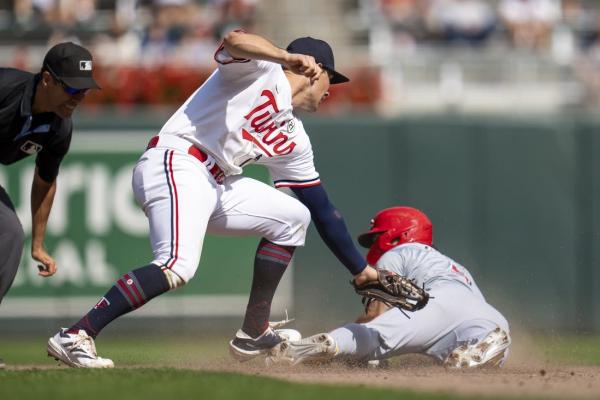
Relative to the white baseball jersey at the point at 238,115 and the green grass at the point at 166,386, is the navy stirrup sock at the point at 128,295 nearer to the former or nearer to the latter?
the green grass at the point at 166,386

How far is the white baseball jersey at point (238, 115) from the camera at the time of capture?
5.52 m

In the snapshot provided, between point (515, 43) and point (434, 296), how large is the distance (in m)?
7.61

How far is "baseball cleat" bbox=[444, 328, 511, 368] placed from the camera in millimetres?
5773

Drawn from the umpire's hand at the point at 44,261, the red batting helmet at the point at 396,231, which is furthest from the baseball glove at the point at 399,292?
the umpire's hand at the point at 44,261

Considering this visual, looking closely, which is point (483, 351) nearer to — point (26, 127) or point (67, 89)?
point (67, 89)

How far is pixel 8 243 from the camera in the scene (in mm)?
5637

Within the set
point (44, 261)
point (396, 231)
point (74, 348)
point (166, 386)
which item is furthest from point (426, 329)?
point (44, 261)

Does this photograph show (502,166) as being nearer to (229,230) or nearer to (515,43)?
(515,43)

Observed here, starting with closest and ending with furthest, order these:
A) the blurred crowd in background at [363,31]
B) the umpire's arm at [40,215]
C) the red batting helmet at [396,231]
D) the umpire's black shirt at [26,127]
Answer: the umpire's black shirt at [26,127] → the umpire's arm at [40,215] → the red batting helmet at [396,231] → the blurred crowd in background at [363,31]

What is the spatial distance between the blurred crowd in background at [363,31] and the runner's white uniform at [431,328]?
504 cm

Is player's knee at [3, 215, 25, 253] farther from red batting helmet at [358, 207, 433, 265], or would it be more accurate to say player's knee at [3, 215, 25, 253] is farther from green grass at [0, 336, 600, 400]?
red batting helmet at [358, 207, 433, 265]

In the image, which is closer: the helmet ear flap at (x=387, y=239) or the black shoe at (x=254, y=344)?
the black shoe at (x=254, y=344)

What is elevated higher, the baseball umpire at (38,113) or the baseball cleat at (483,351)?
the baseball umpire at (38,113)

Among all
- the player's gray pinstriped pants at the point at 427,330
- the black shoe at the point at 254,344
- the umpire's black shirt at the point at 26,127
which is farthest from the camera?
the black shoe at the point at 254,344
